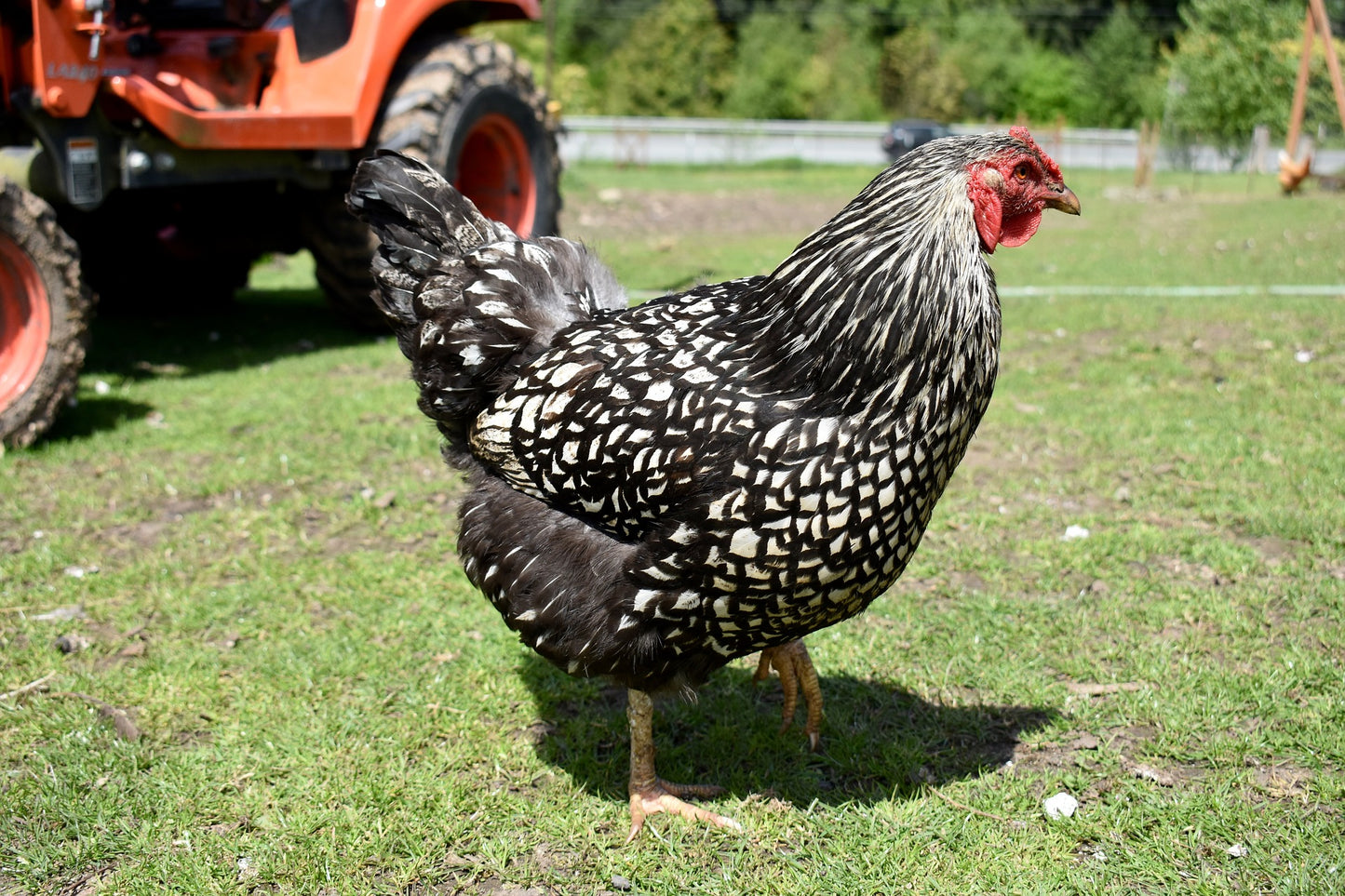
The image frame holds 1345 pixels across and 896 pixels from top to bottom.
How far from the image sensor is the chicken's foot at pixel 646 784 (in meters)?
3.15

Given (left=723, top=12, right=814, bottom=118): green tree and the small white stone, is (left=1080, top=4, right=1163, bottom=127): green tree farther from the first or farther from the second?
the small white stone

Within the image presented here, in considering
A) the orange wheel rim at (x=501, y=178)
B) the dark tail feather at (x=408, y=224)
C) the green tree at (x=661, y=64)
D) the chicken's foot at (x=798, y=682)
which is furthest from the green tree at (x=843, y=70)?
the chicken's foot at (x=798, y=682)

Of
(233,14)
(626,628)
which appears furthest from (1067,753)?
(233,14)

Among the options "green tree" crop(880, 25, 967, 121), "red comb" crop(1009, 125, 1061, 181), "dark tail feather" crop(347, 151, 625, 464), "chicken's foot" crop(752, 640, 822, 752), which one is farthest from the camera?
"green tree" crop(880, 25, 967, 121)

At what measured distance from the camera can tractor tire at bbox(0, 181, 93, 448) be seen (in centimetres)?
548

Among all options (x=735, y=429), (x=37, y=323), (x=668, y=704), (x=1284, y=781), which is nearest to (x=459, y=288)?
(x=735, y=429)

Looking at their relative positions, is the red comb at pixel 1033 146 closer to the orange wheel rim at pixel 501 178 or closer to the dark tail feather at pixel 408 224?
the dark tail feather at pixel 408 224

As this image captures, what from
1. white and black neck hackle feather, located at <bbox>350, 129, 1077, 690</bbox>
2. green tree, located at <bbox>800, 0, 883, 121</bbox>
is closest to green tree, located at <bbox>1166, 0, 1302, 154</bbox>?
green tree, located at <bbox>800, 0, 883, 121</bbox>

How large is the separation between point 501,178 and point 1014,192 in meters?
6.58

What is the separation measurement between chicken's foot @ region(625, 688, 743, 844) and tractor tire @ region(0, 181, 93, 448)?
419 centimetres

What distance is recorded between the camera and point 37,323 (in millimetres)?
5621

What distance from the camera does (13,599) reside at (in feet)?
13.8

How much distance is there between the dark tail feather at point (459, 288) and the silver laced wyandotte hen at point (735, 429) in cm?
1

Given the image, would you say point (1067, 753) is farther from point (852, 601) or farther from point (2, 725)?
point (2, 725)
